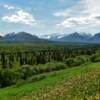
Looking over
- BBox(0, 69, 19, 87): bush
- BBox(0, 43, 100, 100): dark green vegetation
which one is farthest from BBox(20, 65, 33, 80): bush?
BBox(0, 69, 19, 87): bush

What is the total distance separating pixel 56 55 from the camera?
623 feet

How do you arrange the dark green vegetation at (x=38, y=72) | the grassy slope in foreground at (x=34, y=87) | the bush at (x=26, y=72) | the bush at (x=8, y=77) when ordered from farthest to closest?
the bush at (x=26, y=72) < the bush at (x=8, y=77) < the dark green vegetation at (x=38, y=72) < the grassy slope in foreground at (x=34, y=87)

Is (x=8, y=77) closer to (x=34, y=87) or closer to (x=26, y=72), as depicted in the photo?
(x=26, y=72)

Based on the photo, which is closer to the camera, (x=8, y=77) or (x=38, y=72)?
(x=8, y=77)

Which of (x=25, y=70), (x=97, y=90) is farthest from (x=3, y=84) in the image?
(x=97, y=90)

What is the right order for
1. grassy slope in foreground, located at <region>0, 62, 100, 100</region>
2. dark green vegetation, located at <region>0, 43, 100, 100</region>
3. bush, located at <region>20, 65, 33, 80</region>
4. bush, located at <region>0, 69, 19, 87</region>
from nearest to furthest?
grassy slope in foreground, located at <region>0, 62, 100, 100</region>
dark green vegetation, located at <region>0, 43, 100, 100</region>
bush, located at <region>0, 69, 19, 87</region>
bush, located at <region>20, 65, 33, 80</region>

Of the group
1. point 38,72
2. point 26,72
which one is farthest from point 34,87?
point 38,72

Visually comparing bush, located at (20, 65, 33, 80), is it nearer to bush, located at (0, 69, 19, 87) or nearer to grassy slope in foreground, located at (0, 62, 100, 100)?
bush, located at (0, 69, 19, 87)

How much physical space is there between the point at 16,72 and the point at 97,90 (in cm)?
7327

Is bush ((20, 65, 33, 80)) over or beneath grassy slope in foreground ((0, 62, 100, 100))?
beneath

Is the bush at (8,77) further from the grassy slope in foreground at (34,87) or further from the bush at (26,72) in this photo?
the grassy slope in foreground at (34,87)

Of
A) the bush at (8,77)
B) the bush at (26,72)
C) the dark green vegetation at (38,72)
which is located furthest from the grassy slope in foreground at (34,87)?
the bush at (26,72)

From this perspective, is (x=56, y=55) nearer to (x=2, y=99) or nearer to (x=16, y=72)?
(x=16, y=72)

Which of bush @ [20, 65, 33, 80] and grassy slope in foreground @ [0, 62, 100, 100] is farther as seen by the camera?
bush @ [20, 65, 33, 80]
